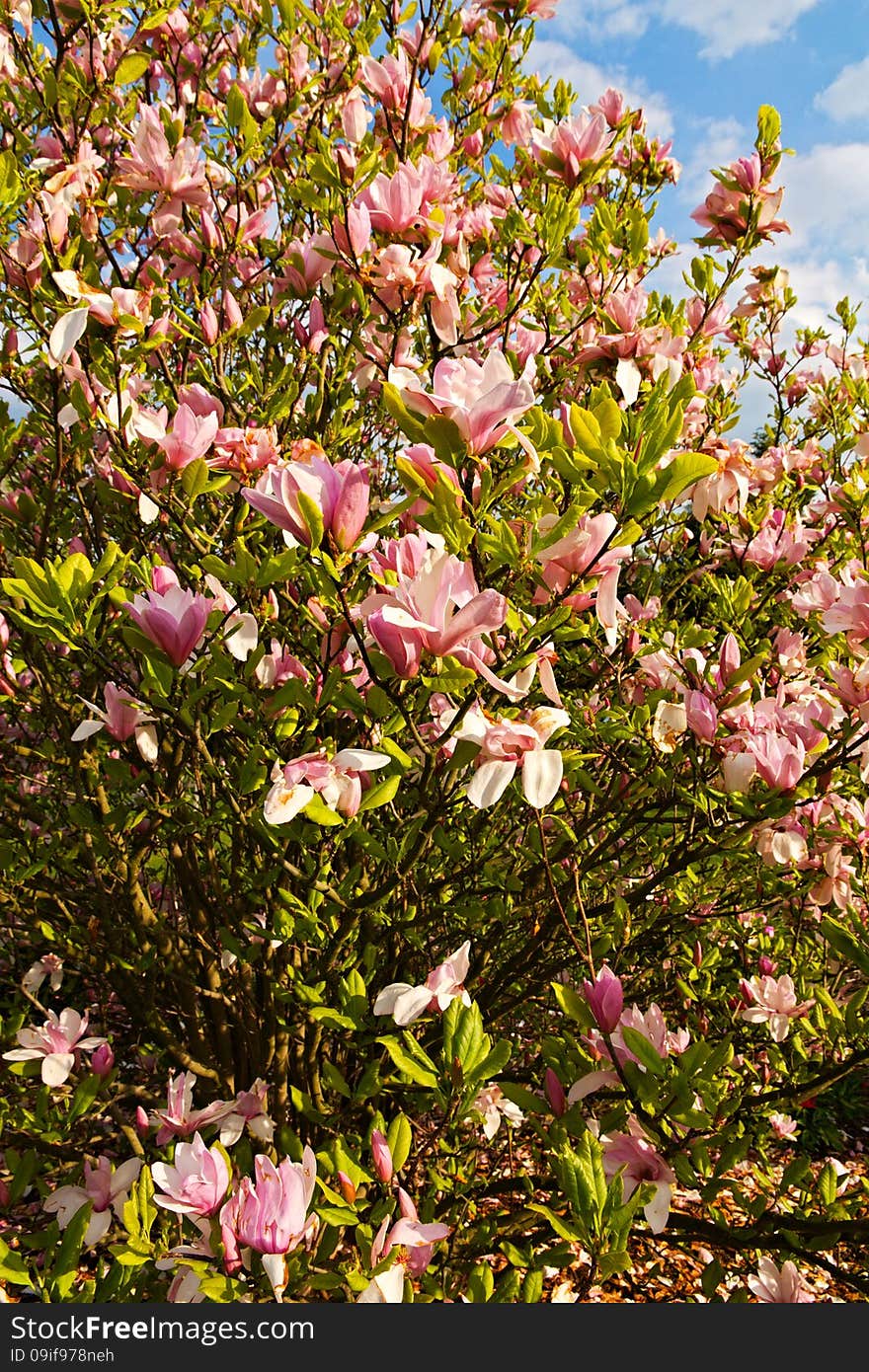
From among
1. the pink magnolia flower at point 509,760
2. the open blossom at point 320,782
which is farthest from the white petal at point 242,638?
the pink magnolia flower at point 509,760

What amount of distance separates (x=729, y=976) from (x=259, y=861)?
1.87 metres

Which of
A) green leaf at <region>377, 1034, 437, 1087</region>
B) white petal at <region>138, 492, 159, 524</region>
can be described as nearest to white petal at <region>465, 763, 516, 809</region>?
green leaf at <region>377, 1034, 437, 1087</region>

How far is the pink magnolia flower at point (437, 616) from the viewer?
3.31 ft

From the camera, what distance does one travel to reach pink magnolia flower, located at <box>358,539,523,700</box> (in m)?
1.01

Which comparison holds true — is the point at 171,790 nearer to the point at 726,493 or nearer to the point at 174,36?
the point at 726,493

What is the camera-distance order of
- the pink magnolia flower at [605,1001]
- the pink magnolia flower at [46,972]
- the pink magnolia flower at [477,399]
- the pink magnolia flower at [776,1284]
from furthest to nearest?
the pink magnolia flower at [46,972] → the pink magnolia flower at [776,1284] → the pink magnolia flower at [605,1001] → the pink magnolia flower at [477,399]

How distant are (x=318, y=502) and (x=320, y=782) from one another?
36 cm

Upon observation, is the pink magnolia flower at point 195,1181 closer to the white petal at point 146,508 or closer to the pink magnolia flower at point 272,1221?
the pink magnolia flower at point 272,1221

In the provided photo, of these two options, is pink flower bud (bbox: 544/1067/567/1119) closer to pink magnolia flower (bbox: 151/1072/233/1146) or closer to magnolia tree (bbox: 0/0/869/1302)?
magnolia tree (bbox: 0/0/869/1302)

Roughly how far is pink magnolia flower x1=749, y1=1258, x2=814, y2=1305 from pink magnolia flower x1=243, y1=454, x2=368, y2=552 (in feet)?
5.48

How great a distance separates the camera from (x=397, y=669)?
1.08 m

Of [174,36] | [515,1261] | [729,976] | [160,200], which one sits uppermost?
[174,36]

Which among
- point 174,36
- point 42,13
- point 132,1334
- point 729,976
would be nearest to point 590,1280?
point 132,1334

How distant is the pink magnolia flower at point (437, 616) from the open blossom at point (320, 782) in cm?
14
